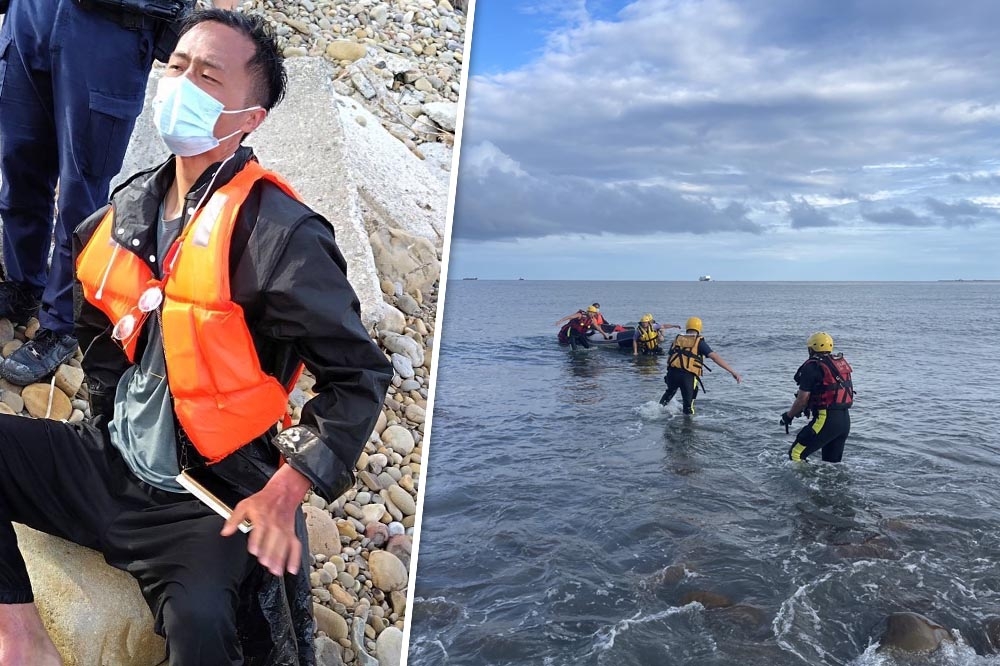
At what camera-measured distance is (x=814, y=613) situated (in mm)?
5223

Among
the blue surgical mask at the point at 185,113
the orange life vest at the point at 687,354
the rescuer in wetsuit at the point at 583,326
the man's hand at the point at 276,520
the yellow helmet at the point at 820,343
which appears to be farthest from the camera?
the rescuer in wetsuit at the point at 583,326

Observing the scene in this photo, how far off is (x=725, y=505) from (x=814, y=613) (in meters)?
2.52

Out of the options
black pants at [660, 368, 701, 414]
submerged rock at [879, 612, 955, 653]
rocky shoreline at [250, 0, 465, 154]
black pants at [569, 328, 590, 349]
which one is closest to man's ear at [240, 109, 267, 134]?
rocky shoreline at [250, 0, 465, 154]

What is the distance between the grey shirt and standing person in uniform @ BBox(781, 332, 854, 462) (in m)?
5.48

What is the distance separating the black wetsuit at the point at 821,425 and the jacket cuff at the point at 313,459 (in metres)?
5.63

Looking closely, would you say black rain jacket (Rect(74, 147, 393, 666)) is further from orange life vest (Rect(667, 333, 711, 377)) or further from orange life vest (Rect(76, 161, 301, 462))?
orange life vest (Rect(667, 333, 711, 377))

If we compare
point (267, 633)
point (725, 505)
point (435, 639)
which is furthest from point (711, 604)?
point (267, 633)

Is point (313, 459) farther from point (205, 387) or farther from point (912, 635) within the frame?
point (912, 635)

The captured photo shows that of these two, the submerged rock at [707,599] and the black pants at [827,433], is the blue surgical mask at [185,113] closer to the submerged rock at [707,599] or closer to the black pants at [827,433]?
the submerged rock at [707,599]

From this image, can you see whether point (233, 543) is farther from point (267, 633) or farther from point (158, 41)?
point (158, 41)

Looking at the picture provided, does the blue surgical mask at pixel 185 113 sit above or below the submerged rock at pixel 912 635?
above

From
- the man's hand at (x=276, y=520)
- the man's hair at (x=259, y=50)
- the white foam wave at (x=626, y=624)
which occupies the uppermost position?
the man's hair at (x=259, y=50)

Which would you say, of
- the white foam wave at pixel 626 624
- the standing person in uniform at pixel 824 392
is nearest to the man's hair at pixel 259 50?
the white foam wave at pixel 626 624

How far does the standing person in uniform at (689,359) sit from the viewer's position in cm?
819
